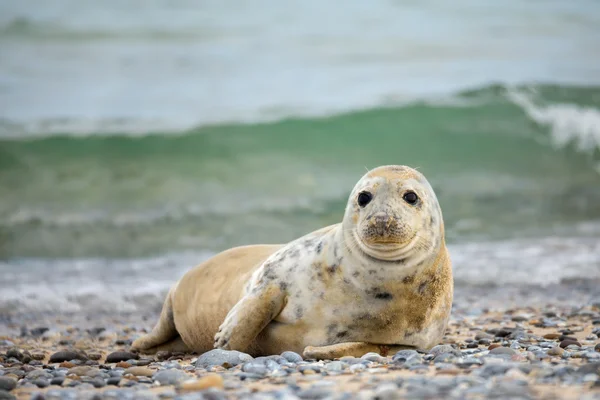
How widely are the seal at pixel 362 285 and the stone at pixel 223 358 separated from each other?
0.68 ft

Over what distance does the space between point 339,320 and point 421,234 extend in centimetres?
63

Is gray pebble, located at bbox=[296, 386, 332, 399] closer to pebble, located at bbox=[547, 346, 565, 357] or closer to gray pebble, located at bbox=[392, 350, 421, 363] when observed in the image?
gray pebble, located at bbox=[392, 350, 421, 363]

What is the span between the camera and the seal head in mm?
4113

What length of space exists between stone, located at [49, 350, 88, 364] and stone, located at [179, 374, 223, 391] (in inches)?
73.9

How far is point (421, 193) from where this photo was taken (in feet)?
14.2

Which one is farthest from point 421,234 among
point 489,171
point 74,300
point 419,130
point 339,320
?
point 419,130

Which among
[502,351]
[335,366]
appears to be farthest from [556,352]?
[335,366]

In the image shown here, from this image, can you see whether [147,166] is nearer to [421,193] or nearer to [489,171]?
[489,171]

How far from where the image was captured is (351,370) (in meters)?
3.84

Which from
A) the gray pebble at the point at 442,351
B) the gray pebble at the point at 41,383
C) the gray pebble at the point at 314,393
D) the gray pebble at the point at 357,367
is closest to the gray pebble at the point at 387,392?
the gray pebble at the point at 314,393

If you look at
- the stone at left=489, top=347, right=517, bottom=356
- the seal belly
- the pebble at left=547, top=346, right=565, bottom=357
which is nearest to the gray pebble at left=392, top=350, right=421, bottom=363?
the stone at left=489, top=347, right=517, bottom=356

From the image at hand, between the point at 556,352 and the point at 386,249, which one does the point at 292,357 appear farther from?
the point at 556,352

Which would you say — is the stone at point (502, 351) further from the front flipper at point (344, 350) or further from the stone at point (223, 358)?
the stone at point (223, 358)

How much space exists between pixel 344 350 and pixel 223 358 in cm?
62
